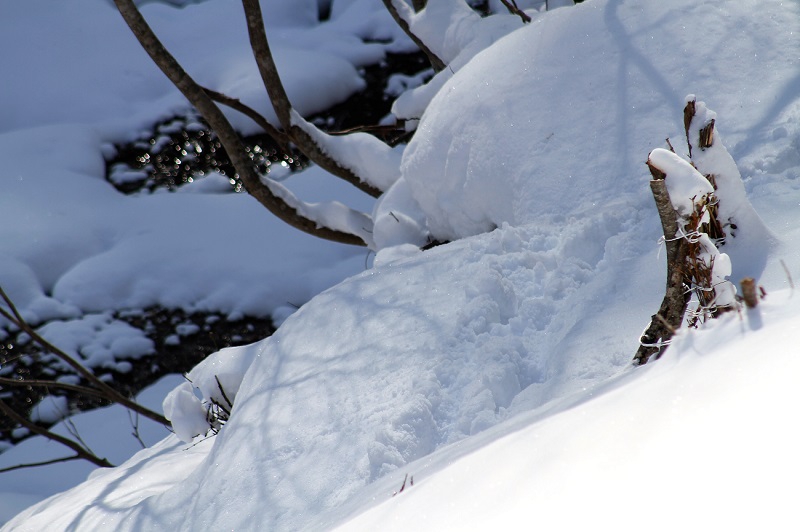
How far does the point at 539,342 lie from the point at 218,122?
2.42 meters

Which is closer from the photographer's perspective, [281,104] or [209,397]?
[209,397]

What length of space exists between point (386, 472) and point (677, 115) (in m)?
1.40

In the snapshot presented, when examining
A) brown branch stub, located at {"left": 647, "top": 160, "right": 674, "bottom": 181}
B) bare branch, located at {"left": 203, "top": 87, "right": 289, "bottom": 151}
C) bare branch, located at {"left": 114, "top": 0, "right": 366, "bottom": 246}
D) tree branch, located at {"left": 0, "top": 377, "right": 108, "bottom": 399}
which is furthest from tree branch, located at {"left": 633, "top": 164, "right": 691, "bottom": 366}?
tree branch, located at {"left": 0, "top": 377, "right": 108, "bottom": 399}

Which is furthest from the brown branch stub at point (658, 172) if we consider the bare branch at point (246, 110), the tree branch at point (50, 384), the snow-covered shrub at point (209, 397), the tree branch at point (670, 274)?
the tree branch at point (50, 384)

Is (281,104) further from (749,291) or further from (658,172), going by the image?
(749,291)

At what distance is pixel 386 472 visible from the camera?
179 cm

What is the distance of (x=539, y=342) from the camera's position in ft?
6.47

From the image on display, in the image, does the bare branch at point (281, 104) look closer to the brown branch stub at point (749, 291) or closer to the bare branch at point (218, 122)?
the bare branch at point (218, 122)

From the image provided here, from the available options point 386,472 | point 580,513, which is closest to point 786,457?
point 580,513

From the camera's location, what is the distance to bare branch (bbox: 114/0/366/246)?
3.41 m

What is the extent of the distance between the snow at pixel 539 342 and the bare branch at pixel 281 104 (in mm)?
784

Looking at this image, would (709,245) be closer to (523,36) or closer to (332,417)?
(332,417)

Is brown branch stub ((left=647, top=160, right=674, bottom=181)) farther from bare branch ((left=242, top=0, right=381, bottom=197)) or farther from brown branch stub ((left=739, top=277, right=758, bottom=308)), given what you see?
bare branch ((left=242, top=0, right=381, bottom=197))

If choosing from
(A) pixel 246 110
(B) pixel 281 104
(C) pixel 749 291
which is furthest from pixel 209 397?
(C) pixel 749 291
